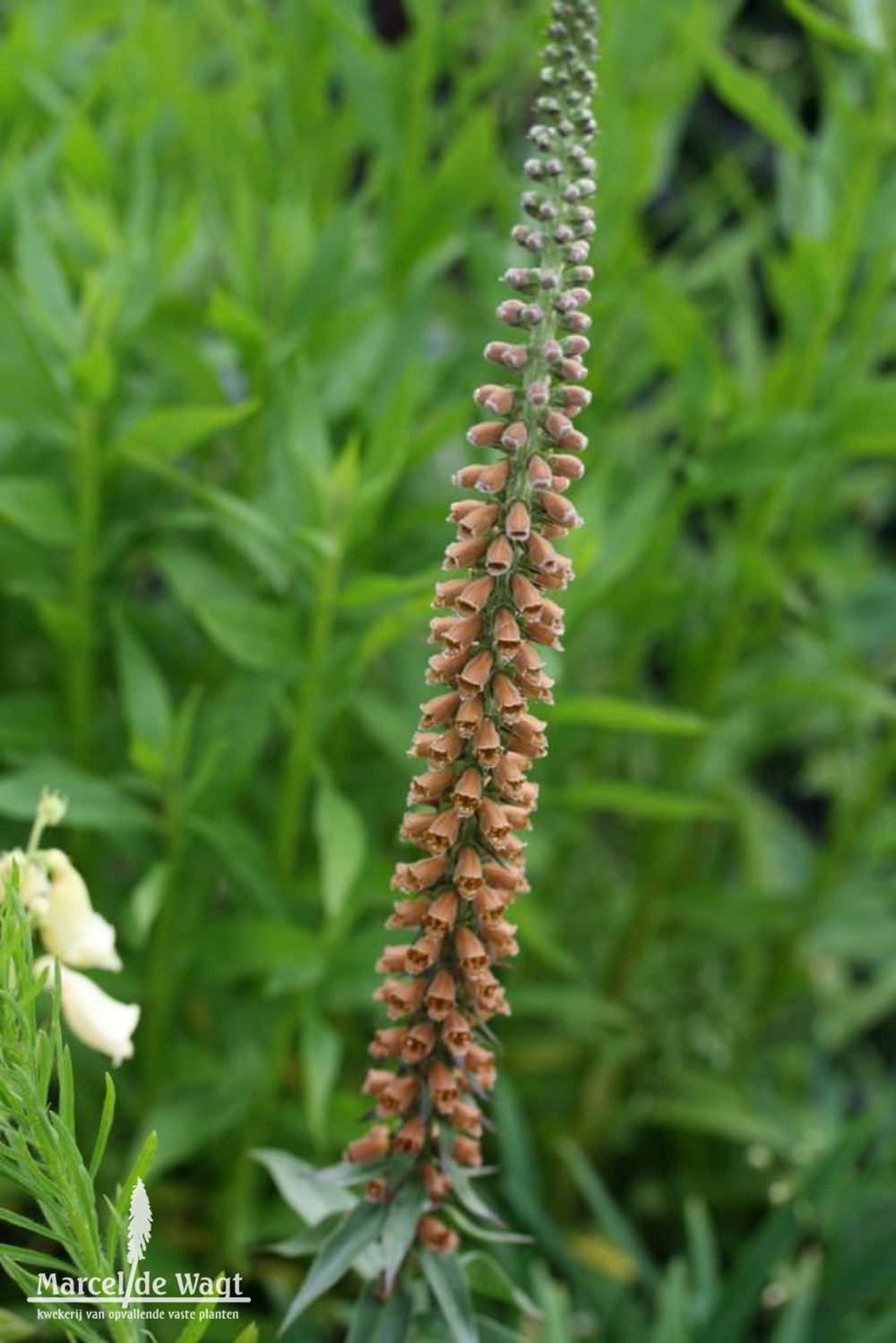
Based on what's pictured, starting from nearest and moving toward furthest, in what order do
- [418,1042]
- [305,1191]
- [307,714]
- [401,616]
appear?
[418,1042] → [305,1191] → [401,616] → [307,714]

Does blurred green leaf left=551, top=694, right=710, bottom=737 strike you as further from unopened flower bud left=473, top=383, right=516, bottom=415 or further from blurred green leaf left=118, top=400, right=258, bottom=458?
unopened flower bud left=473, top=383, right=516, bottom=415

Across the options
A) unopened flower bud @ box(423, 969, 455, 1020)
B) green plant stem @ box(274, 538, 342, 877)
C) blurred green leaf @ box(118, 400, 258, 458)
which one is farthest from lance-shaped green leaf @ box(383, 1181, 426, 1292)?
blurred green leaf @ box(118, 400, 258, 458)

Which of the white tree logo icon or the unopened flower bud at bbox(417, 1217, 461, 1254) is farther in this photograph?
the unopened flower bud at bbox(417, 1217, 461, 1254)

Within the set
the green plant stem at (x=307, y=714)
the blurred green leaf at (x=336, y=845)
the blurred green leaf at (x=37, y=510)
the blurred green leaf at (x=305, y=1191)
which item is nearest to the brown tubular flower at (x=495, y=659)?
the blurred green leaf at (x=305, y=1191)

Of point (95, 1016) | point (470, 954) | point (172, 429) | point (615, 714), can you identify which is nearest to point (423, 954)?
point (470, 954)

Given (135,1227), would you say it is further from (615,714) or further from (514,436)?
(615,714)

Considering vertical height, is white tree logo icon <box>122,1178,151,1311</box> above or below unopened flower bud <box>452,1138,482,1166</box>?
below

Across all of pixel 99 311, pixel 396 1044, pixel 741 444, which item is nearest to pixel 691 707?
pixel 741 444
